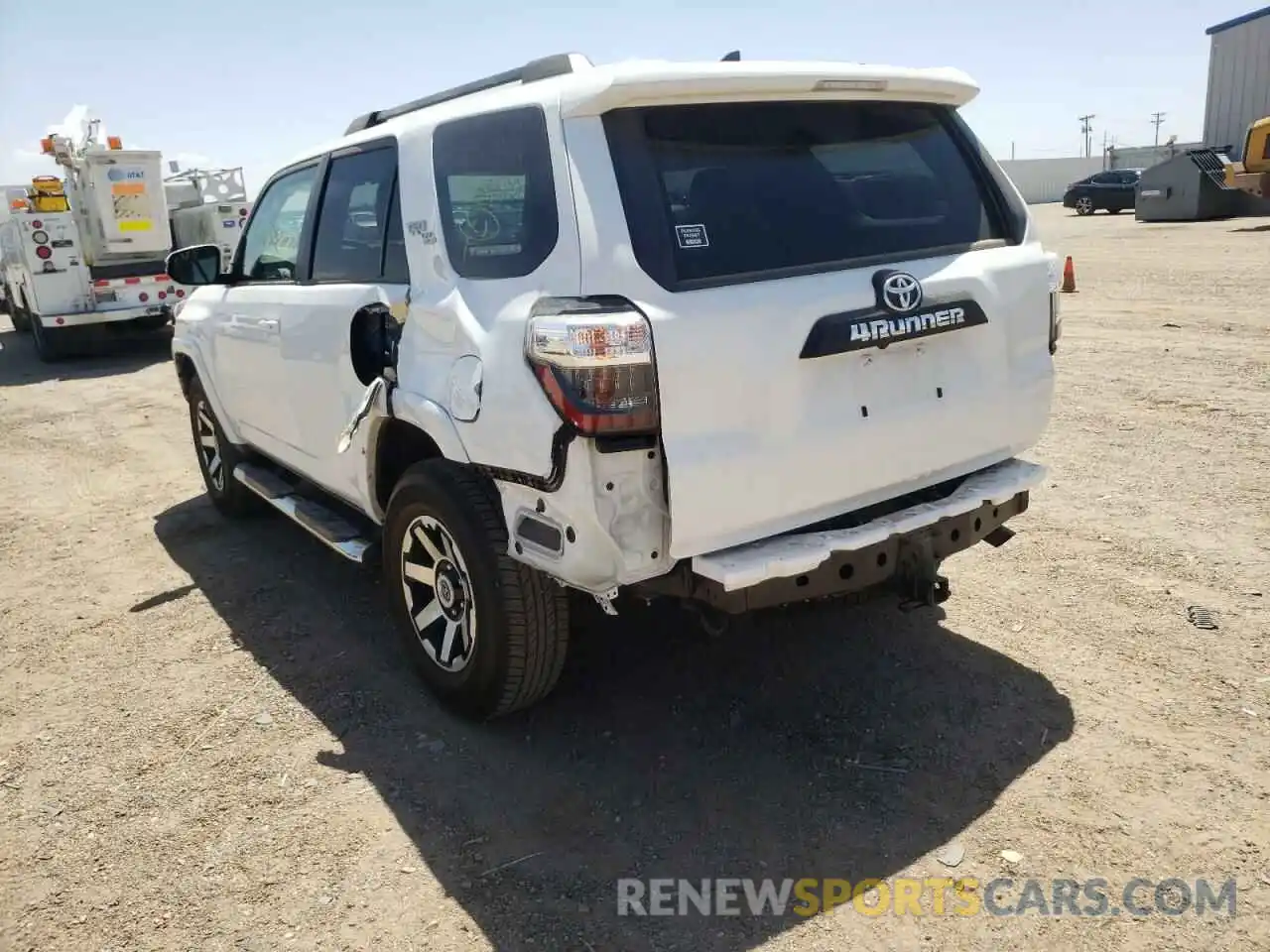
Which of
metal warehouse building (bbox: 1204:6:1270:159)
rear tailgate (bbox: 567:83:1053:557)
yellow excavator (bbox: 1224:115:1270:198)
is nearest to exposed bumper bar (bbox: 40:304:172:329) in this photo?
rear tailgate (bbox: 567:83:1053:557)

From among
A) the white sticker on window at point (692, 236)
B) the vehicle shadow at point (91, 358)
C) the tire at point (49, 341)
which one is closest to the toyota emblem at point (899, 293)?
the white sticker on window at point (692, 236)

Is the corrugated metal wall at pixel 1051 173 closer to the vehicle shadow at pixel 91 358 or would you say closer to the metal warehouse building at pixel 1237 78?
the metal warehouse building at pixel 1237 78

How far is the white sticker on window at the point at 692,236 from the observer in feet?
8.93

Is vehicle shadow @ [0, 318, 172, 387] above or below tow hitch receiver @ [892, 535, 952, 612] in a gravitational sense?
below

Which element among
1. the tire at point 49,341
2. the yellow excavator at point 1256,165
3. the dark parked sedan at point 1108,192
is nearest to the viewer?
the tire at point 49,341

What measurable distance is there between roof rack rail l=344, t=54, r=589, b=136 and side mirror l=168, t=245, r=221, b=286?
1.51 metres

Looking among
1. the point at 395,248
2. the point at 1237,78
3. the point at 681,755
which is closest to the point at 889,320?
the point at 681,755

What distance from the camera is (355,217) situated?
12.8ft

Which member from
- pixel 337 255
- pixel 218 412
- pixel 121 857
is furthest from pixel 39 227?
pixel 121 857

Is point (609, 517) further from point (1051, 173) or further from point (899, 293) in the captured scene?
point (1051, 173)

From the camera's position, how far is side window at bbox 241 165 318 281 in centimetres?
445

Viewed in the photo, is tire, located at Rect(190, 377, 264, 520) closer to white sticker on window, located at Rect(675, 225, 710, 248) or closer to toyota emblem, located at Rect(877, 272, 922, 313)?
white sticker on window, located at Rect(675, 225, 710, 248)

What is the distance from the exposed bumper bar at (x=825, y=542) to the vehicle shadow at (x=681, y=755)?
0.55 metres

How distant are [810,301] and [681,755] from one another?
157cm
